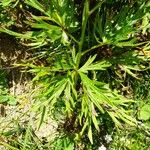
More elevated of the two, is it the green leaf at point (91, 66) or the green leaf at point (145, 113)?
the green leaf at point (91, 66)

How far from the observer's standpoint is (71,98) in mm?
1806

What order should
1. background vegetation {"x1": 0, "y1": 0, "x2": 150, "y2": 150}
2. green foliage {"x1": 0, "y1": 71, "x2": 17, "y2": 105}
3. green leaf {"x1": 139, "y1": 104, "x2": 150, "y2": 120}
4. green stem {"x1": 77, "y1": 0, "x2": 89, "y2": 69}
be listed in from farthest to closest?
green foliage {"x1": 0, "y1": 71, "x2": 17, "y2": 105} → green leaf {"x1": 139, "y1": 104, "x2": 150, "y2": 120} → background vegetation {"x1": 0, "y1": 0, "x2": 150, "y2": 150} → green stem {"x1": 77, "y1": 0, "x2": 89, "y2": 69}

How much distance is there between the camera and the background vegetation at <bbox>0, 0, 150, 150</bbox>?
5.87ft

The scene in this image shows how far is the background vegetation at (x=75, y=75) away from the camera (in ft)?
5.87

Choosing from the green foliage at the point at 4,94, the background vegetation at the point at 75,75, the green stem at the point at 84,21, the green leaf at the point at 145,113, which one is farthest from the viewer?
the green foliage at the point at 4,94

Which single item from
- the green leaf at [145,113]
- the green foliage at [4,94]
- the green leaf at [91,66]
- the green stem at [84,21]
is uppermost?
the green stem at [84,21]

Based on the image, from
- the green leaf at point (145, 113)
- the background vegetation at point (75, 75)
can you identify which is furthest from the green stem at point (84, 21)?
the green leaf at point (145, 113)

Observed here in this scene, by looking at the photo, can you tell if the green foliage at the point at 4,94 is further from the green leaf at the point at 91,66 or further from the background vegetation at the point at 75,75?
the green leaf at the point at 91,66

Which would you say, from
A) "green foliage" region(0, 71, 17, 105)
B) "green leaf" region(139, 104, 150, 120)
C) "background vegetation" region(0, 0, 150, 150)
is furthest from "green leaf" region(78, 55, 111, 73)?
"green foliage" region(0, 71, 17, 105)

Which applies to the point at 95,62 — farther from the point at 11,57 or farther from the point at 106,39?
the point at 11,57

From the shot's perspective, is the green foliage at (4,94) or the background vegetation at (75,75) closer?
the background vegetation at (75,75)

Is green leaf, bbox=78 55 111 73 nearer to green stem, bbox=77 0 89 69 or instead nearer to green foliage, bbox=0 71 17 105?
green stem, bbox=77 0 89 69

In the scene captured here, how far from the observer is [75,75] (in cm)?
181

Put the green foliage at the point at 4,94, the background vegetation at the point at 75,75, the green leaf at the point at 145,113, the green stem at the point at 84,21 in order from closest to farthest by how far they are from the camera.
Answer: the green stem at the point at 84,21
the background vegetation at the point at 75,75
the green leaf at the point at 145,113
the green foliage at the point at 4,94
